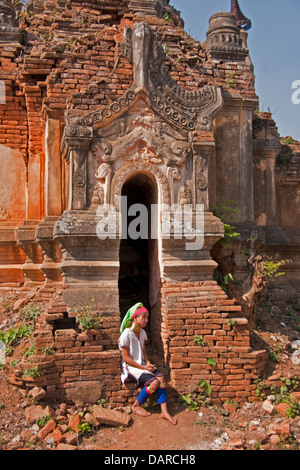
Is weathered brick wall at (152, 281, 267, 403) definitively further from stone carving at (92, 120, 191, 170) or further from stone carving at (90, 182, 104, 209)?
stone carving at (92, 120, 191, 170)

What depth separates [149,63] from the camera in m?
8.34

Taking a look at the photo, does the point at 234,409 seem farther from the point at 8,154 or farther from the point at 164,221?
the point at 8,154

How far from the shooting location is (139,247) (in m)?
10.6

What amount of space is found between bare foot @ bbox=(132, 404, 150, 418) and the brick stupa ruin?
248 mm

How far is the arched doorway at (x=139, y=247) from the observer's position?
28.5 ft

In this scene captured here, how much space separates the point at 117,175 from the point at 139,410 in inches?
148

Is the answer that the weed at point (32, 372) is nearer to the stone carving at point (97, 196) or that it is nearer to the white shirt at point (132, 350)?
the white shirt at point (132, 350)

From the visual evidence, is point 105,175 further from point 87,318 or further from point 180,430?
point 180,430

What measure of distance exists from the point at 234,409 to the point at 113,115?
5108mm

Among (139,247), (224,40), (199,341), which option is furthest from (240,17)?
(199,341)

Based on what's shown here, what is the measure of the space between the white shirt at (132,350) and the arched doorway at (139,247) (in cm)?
140

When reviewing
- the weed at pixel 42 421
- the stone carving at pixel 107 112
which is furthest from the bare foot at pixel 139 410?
the stone carving at pixel 107 112

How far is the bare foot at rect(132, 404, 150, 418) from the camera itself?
6765 mm
